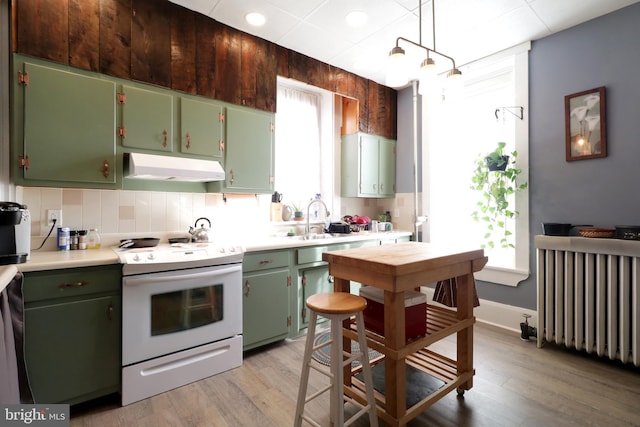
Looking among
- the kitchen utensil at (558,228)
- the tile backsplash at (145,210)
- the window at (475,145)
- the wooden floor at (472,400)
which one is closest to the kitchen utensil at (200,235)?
the tile backsplash at (145,210)

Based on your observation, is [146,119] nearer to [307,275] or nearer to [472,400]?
[307,275]

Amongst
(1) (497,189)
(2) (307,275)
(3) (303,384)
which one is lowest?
(3) (303,384)

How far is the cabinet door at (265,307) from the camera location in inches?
97.6

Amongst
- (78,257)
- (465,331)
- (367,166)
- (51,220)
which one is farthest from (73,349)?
(367,166)

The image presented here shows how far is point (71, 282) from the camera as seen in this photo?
1780 mm

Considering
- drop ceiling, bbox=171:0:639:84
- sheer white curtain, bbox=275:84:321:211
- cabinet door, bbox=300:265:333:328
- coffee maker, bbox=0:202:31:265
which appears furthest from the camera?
sheer white curtain, bbox=275:84:321:211

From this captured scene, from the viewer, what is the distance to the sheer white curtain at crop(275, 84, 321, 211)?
137 inches

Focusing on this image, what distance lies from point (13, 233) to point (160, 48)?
1.58 m

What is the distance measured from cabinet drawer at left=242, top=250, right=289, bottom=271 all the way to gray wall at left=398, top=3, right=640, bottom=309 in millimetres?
2225


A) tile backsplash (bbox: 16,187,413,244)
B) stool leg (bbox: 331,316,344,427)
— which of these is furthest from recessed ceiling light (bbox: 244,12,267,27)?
stool leg (bbox: 331,316,344,427)

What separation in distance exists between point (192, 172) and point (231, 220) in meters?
0.78

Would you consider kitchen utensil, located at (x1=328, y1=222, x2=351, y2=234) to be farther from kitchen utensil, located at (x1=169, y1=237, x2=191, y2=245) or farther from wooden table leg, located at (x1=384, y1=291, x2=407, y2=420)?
wooden table leg, located at (x1=384, y1=291, x2=407, y2=420)

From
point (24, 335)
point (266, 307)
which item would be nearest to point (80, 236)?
point (24, 335)

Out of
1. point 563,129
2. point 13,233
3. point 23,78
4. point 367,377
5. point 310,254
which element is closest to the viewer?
point 367,377
